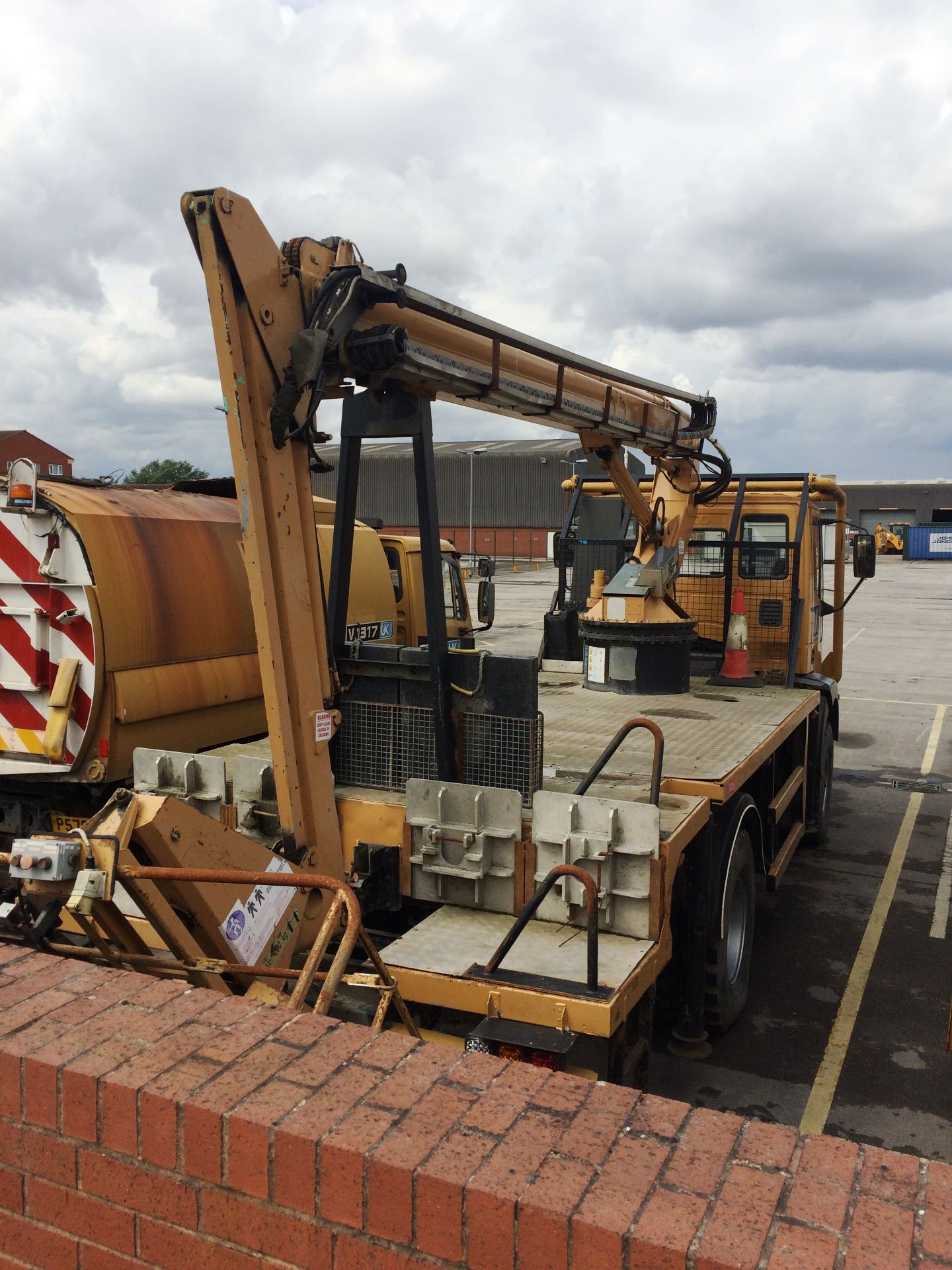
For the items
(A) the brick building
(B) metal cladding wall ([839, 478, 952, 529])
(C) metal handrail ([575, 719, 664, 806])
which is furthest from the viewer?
(B) metal cladding wall ([839, 478, 952, 529])

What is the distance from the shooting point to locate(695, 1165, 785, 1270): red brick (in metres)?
1.65

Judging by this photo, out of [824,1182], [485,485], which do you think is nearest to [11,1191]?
[824,1182]

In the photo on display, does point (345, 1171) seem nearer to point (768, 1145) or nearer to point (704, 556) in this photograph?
point (768, 1145)

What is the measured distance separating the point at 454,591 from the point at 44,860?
6.67 m

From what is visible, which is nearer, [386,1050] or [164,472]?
[386,1050]

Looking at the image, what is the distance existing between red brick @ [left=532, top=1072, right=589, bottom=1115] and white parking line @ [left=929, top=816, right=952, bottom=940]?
6.19 m

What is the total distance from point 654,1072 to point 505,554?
64260 mm

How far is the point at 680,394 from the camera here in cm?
834

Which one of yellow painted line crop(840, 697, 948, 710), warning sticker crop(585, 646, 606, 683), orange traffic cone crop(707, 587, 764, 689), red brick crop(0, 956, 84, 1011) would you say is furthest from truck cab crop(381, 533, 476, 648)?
yellow painted line crop(840, 697, 948, 710)

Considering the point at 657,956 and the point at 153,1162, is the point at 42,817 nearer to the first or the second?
the point at 657,956

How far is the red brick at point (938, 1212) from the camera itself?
5.44ft

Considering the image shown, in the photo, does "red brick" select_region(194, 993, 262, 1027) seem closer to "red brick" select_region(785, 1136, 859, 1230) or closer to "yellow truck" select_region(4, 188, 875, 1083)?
"yellow truck" select_region(4, 188, 875, 1083)

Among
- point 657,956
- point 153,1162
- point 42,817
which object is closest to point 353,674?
point 657,956

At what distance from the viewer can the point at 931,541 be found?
66688 mm
